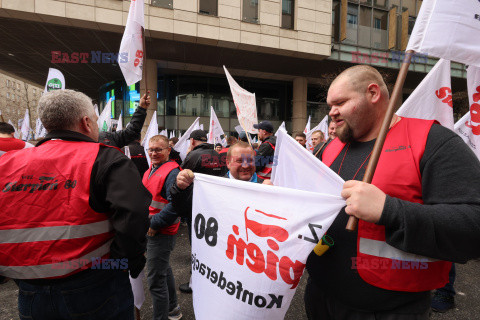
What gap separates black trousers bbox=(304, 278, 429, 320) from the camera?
1.27m

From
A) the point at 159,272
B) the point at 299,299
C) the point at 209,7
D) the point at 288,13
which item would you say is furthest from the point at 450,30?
the point at 288,13

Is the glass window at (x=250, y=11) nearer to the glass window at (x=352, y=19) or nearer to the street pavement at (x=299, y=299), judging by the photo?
the glass window at (x=352, y=19)

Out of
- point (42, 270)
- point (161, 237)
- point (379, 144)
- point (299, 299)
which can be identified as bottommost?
point (299, 299)

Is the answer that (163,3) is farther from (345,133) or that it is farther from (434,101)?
(345,133)

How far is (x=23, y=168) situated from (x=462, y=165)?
7.03 feet

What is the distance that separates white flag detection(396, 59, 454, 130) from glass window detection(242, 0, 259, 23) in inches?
609

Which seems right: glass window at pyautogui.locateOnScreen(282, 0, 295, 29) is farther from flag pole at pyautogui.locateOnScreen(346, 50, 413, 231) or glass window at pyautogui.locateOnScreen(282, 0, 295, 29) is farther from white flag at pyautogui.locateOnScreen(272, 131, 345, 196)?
flag pole at pyautogui.locateOnScreen(346, 50, 413, 231)

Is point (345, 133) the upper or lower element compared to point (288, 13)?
lower

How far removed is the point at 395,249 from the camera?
1.21 meters

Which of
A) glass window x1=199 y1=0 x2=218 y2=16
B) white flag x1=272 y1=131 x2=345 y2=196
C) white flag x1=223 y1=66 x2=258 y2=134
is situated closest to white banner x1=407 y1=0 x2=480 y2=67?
white flag x1=272 y1=131 x2=345 y2=196

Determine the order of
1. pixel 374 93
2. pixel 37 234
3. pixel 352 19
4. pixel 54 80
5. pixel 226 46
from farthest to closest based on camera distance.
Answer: pixel 352 19 → pixel 226 46 → pixel 54 80 → pixel 37 234 → pixel 374 93

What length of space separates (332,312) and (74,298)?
4.74ft

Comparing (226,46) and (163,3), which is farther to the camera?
(226,46)

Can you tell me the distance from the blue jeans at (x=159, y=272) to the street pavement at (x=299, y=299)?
1.60 ft
